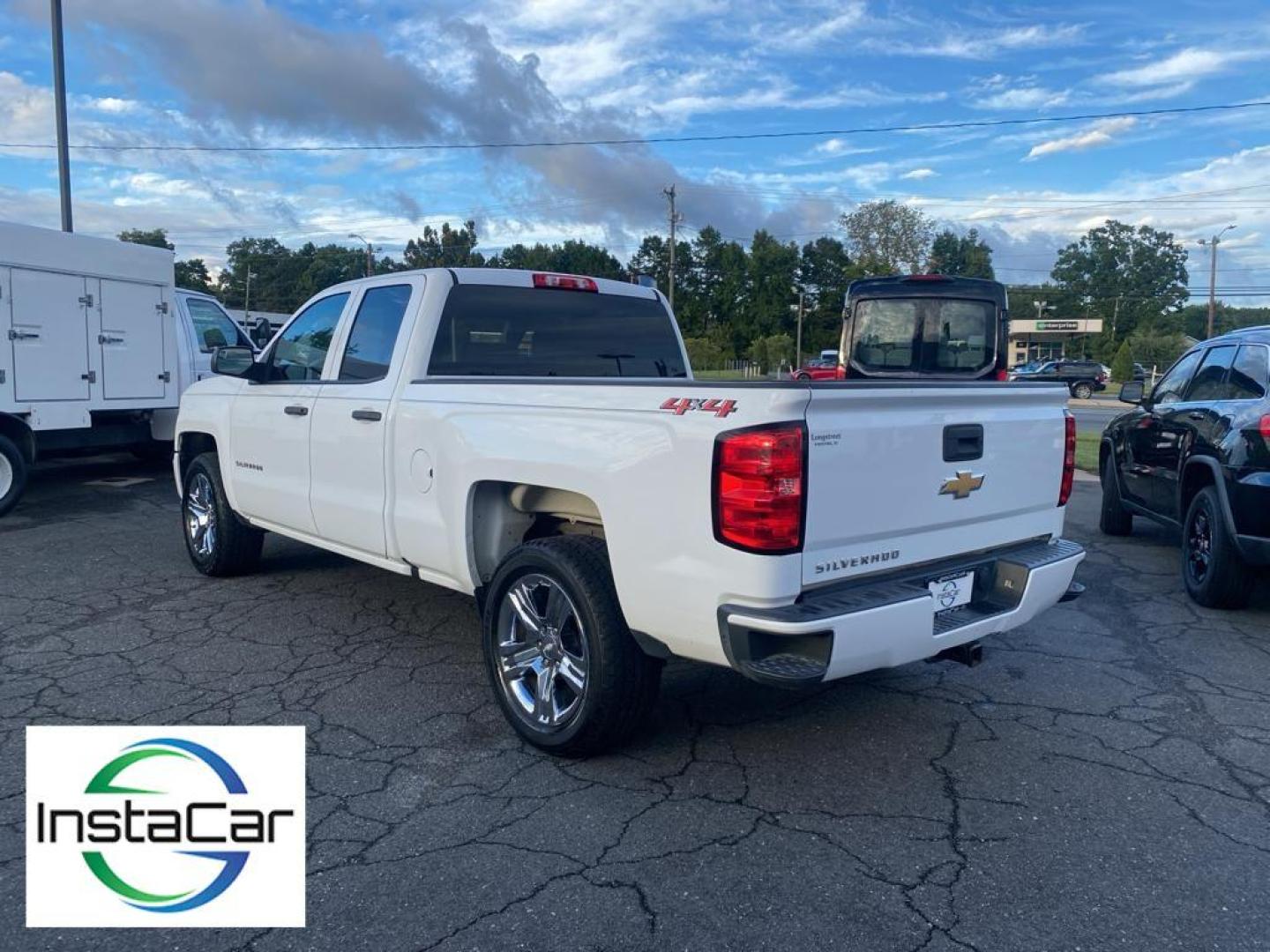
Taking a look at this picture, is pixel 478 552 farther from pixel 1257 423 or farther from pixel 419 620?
pixel 1257 423

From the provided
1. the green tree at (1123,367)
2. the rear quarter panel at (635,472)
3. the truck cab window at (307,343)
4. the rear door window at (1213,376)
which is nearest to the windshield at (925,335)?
the rear door window at (1213,376)

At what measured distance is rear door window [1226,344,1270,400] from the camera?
581cm

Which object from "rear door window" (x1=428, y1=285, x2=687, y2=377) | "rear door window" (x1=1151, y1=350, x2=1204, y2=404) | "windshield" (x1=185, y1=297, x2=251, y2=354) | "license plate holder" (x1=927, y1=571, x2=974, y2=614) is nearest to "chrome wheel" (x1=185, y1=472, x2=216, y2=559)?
"rear door window" (x1=428, y1=285, x2=687, y2=377)

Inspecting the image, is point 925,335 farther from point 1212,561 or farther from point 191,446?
point 191,446

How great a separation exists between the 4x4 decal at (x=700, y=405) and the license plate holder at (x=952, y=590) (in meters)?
1.10

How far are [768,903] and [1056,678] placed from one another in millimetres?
2632

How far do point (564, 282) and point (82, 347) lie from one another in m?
6.96

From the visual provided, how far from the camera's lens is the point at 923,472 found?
352 centimetres

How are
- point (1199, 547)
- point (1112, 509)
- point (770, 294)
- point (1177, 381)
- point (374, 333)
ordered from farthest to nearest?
point (770, 294)
point (1112, 509)
point (1177, 381)
point (1199, 547)
point (374, 333)

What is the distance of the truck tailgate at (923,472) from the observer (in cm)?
318

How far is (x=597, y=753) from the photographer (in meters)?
3.77

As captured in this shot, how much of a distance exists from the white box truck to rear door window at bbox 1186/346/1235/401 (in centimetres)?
848

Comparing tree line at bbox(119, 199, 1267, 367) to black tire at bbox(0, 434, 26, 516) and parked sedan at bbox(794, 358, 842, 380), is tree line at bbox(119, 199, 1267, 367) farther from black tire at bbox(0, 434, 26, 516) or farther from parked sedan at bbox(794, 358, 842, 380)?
black tire at bbox(0, 434, 26, 516)

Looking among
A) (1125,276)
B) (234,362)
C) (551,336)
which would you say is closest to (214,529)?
(234,362)
